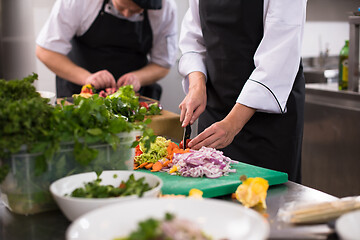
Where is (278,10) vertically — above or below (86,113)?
above

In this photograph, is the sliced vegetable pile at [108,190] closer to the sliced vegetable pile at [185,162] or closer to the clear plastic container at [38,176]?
the clear plastic container at [38,176]

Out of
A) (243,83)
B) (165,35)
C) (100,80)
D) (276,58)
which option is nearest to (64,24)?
(100,80)

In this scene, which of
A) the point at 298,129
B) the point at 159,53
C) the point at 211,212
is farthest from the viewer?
the point at 159,53

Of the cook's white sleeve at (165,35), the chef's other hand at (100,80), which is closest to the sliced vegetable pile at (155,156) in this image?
the chef's other hand at (100,80)

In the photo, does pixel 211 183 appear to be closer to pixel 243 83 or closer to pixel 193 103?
pixel 193 103

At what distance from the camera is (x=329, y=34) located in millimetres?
4727

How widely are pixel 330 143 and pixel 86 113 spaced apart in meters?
2.01

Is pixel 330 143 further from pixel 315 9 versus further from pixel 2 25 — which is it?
pixel 2 25

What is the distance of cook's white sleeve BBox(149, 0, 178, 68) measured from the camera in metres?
2.96

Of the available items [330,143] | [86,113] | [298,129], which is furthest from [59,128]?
[330,143]

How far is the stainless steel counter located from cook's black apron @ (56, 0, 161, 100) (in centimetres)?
189

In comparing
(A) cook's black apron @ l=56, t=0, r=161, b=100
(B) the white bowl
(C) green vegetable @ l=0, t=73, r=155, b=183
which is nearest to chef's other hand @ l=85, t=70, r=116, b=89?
(A) cook's black apron @ l=56, t=0, r=161, b=100

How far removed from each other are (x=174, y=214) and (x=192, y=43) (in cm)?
133

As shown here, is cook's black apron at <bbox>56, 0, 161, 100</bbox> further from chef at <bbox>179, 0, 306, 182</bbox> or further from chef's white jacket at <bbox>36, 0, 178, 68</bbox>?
chef at <bbox>179, 0, 306, 182</bbox>
